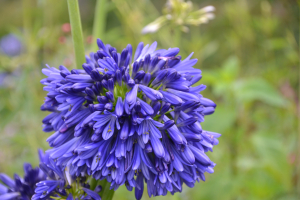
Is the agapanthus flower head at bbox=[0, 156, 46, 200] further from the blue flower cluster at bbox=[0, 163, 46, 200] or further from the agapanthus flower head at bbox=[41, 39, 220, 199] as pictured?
the agapanthus flower head at bbox=[41, 39, 220, 199]

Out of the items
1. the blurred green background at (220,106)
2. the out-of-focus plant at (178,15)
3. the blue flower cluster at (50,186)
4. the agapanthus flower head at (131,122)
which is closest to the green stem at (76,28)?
the agapanthus flower head at (131,122)

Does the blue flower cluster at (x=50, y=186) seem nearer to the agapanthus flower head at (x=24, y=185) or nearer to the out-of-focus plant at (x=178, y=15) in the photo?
the agapanthus flower head at (x=24, y=185)

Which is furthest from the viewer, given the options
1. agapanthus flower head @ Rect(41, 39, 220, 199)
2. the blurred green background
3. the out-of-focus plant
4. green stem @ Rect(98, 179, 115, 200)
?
the blurred green background

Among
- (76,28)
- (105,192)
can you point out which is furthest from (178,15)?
(105,192)

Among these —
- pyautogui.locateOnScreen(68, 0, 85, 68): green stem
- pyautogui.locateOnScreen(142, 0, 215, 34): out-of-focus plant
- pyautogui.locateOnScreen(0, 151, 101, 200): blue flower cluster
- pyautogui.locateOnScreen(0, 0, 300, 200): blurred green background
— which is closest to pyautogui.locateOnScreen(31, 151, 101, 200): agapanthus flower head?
pyautogui.locateOnScreen(0, 151, 101, 200): blue flower cluster

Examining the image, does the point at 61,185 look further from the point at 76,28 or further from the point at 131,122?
the point at 76,28
